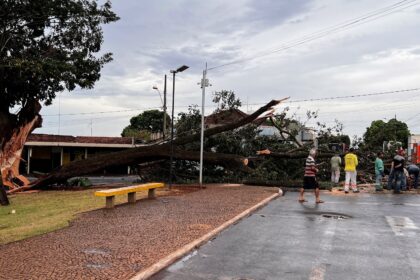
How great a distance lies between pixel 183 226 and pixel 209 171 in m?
11.7

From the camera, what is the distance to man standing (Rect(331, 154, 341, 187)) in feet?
57.9

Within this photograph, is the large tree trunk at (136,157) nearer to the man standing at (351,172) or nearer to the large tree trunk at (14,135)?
the large tree trunk at (14,135)

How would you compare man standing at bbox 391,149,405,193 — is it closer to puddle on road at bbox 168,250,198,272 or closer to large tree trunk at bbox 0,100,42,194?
puddle on road at bbox 168,250,198,272

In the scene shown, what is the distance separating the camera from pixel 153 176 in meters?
20.6

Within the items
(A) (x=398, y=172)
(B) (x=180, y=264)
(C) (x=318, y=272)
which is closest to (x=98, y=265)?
(B) (x=180, y=264)

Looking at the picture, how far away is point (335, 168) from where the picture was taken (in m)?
17.8

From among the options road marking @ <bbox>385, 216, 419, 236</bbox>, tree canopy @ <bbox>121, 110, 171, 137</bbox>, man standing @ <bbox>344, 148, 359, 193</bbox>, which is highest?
tree canopy @ <bbox>121, 110, 171, 137</bbox>

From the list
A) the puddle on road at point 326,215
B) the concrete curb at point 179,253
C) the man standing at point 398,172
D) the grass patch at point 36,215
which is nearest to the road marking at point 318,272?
the concrete curb at point 179,253

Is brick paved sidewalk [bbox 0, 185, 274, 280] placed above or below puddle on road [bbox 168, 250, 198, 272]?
above

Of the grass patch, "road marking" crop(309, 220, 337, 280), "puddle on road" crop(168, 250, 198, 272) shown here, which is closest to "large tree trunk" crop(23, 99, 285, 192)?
the grass patch

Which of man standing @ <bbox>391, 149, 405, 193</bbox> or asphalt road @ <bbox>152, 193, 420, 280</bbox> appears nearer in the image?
asphalt road @ <bbox>152, 193, 420, 280</bbox>

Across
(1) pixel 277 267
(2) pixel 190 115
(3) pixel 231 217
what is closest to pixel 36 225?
(3) pixel 231 217

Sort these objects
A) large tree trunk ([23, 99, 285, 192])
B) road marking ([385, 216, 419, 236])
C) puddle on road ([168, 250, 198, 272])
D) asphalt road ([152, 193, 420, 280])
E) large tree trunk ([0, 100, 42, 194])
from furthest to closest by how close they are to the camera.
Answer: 1. large tree trunk ([0, 100, 42, 194])
2. large tree trunk ([23, 99, 285, 192])
3. road marking ([385, 216, 419, 236])
4. puddle on road ([168, 250, 198, 272])
5. asphalt road ([152, 193, 420, 280])

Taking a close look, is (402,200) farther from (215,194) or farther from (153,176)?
(153,176)
